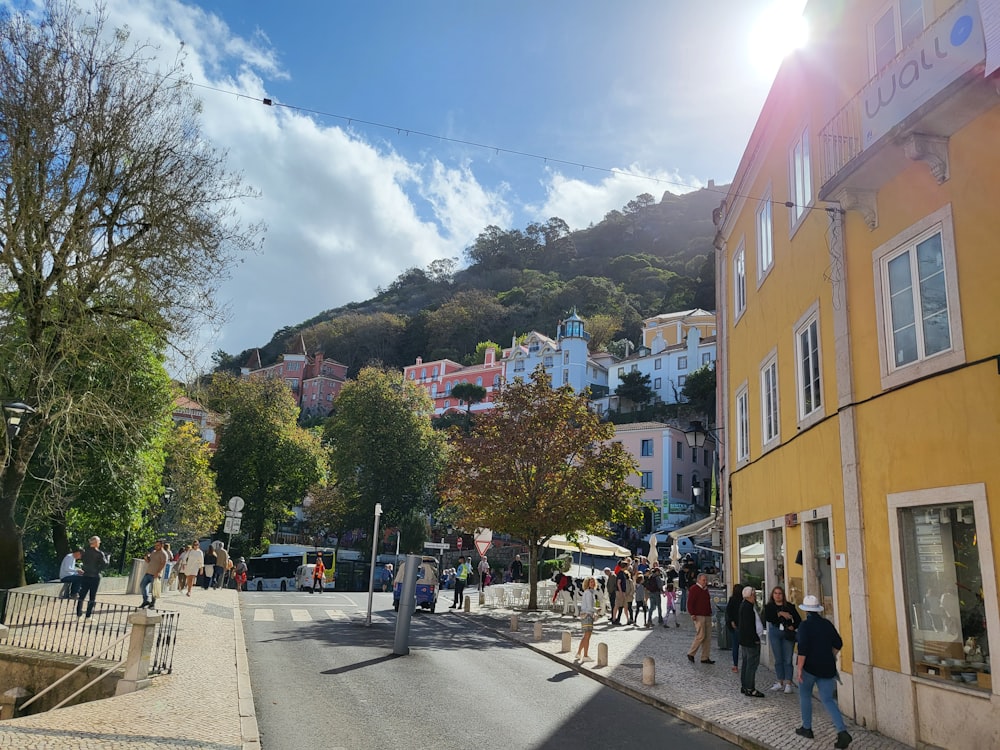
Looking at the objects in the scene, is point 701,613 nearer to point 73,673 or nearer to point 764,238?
point 764,238

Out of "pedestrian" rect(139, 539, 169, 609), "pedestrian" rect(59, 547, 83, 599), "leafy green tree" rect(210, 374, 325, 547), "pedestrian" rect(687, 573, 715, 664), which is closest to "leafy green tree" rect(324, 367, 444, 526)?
"leafy green tree" rect(210, 374, 325, 547)

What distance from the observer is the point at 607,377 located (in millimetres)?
90562

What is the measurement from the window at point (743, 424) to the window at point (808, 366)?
393 centimetres

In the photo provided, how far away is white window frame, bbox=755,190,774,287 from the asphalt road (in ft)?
28.7

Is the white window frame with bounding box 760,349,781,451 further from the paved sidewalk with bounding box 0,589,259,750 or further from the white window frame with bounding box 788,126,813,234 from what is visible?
the paved sidewalk with bounding box 0,589,259,750

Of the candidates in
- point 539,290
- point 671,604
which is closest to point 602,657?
point 671,604

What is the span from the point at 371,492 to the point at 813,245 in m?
42.9

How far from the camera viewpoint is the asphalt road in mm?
7707

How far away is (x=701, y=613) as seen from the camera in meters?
14.3

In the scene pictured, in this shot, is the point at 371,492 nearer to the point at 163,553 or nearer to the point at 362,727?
the point at 163,553

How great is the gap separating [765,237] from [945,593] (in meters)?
9.02

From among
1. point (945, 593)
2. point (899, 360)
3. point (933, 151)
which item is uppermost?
point (933, 151)

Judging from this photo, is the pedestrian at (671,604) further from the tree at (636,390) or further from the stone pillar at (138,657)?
the tree at (636,390)

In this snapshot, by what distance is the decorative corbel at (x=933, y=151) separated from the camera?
838 centimetres
